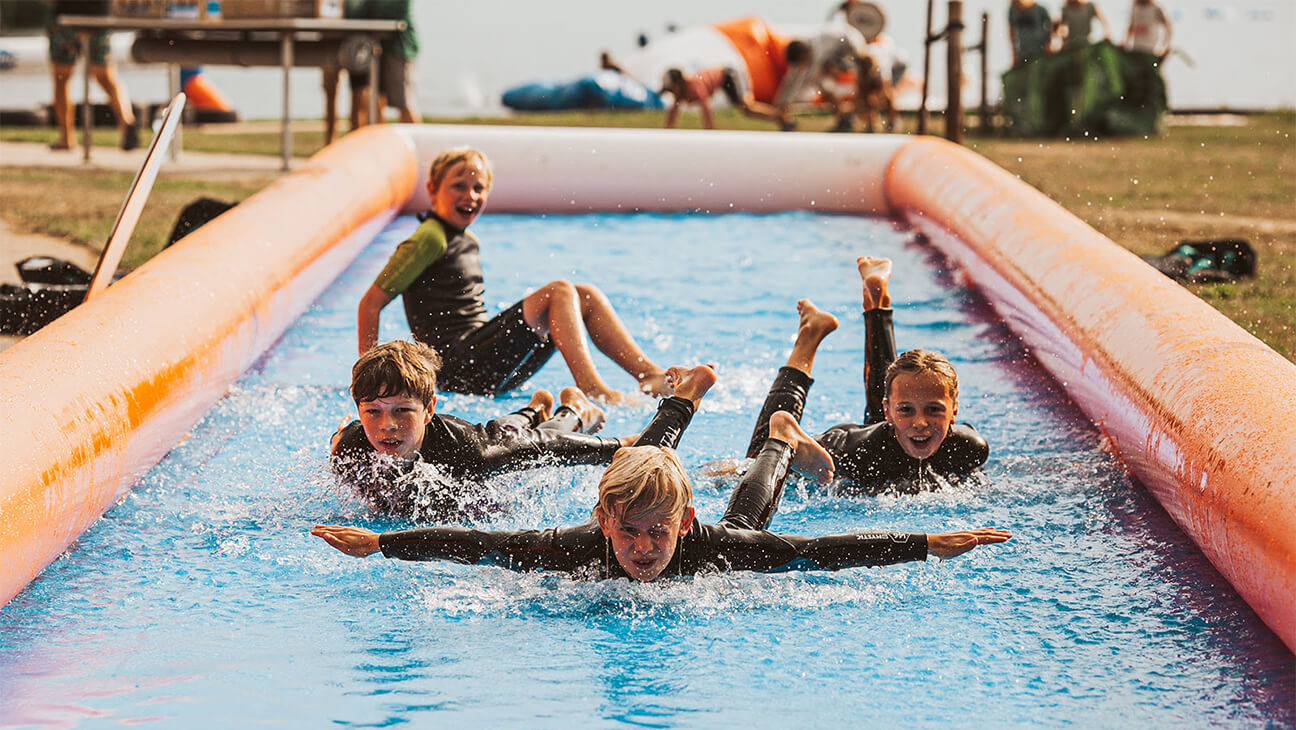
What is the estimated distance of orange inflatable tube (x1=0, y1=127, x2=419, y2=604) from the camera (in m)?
2.98

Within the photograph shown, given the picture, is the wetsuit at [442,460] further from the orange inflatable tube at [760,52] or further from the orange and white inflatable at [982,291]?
the orange inflatable tube at [760,52]

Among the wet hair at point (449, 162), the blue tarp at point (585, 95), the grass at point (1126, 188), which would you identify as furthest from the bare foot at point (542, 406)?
the blue tarp at point (585, 95)

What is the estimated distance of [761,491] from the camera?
10.6 ft

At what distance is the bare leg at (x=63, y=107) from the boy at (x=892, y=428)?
303 inches

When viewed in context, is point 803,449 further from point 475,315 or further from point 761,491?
point 475,315

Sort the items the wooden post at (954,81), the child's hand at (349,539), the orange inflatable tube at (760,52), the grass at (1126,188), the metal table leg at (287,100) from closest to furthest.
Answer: the child's hand at (349,539)
the grass at (1126,188)
the metal table leg at (287,100)
the wooden post at (954,81)
the orange inflatable tube at (760,52)

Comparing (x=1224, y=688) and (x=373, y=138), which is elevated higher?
(x=373, y=138)

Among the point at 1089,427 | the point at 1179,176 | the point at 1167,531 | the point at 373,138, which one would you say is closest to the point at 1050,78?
the point at 1179,176

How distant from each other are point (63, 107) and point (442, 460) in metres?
8.00

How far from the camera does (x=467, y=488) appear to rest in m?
3.36

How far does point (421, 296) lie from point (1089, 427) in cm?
202

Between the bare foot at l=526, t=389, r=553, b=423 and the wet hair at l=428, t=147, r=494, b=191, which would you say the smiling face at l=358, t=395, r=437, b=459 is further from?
the wet hair at l=428, t=147, r=494, b=191

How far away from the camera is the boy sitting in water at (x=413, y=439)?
10.4ft

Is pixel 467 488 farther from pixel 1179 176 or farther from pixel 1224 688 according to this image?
pixel 1179 176
